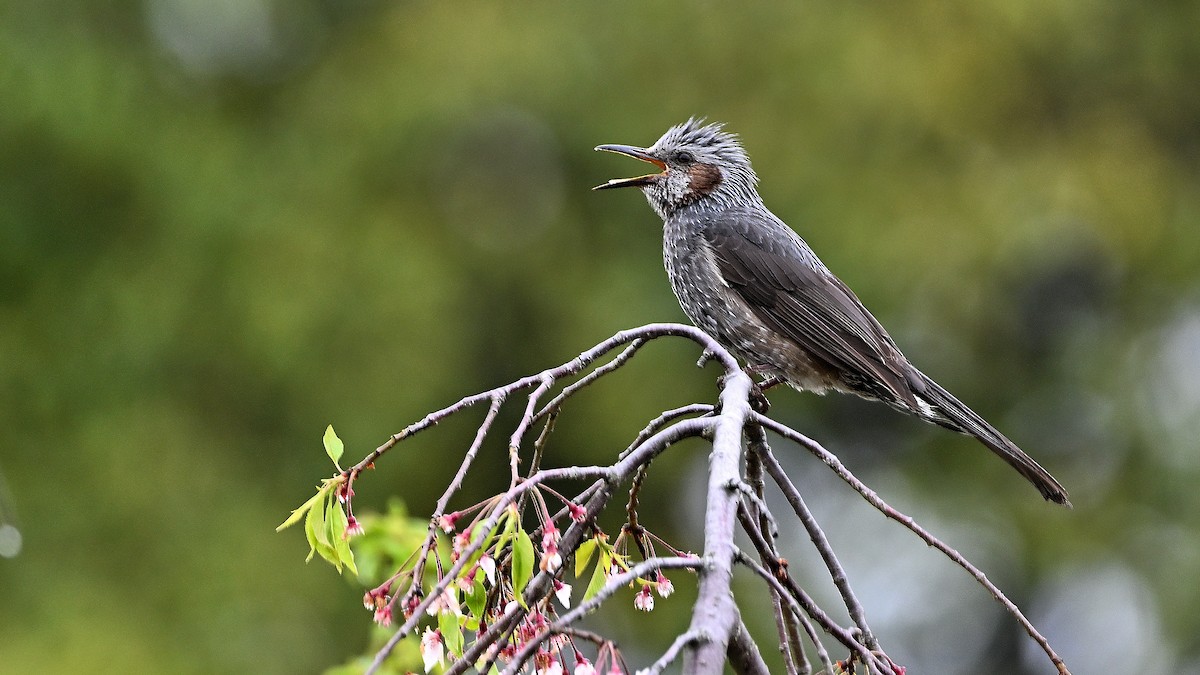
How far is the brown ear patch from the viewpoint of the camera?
5152 millimetres

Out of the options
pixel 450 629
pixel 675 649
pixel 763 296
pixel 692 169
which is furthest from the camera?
pixel 692 169

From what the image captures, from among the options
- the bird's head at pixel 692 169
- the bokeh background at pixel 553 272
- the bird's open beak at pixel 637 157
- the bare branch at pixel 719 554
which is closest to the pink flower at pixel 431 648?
the bare branch at pixel 719 554

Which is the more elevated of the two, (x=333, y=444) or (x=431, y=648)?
(x=333, y=444)

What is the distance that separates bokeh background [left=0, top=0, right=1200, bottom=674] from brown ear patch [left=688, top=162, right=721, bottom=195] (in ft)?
13.7

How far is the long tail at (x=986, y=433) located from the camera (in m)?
3.67

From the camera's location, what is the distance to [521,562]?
175 centimetres

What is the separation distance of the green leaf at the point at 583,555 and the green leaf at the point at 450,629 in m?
0.30

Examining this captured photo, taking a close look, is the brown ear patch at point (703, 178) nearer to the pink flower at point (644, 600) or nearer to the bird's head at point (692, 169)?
the bird's head at point (692, 169)

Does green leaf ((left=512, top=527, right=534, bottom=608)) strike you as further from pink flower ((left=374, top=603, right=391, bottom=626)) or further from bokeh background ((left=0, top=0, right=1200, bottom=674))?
bokeh background ((left=0, top=0, right=1200, bottom=674))

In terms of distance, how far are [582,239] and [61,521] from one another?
14.8ft

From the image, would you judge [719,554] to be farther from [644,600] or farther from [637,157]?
[637,157]

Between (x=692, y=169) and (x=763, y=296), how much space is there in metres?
0.75

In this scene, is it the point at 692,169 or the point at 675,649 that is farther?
the point at 692,169

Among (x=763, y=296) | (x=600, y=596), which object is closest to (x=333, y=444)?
(x=600, y=596)
